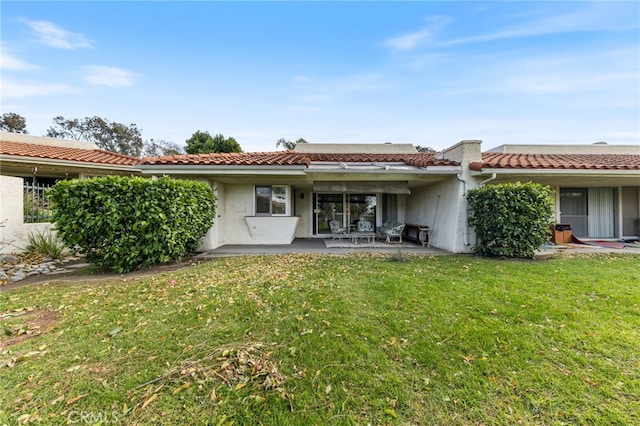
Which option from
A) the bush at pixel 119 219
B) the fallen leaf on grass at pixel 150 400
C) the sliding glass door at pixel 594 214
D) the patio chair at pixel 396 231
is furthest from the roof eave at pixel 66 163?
the sliding glass door at pixel 594 214

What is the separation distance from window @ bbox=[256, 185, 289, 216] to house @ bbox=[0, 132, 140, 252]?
16.8 feet

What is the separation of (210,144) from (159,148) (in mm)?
24365

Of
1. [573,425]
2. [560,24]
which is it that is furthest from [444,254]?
[560,24]

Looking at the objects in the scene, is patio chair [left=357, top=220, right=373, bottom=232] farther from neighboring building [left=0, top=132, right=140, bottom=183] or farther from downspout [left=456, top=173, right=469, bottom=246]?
neighboring building [left=0, top=132, right=140, bottom=183]

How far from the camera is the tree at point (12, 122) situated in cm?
3064

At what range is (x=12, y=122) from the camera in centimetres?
3112

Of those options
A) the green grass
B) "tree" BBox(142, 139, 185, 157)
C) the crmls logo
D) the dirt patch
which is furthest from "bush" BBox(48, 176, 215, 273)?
"tree" BBox(142, 139, 185, 157)

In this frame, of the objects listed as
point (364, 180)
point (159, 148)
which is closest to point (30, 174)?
point (364, 180)

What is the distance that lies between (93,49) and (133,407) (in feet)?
55.5

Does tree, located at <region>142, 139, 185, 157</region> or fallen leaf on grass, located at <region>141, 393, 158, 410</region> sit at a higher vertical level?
tree, located at <region>142, 139, 185, 157</region>

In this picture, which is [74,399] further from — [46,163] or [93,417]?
[46,163]

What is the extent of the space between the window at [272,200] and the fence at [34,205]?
24.8 ft

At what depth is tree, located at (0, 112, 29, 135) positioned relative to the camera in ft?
101

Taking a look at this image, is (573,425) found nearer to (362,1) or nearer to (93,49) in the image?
(362,1)
